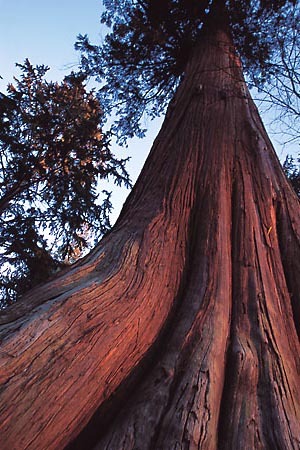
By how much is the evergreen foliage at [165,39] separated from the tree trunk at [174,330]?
147 inches

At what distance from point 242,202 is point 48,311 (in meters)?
1.52

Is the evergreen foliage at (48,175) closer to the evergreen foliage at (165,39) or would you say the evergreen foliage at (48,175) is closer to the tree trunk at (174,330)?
the evergreen foliage at (165,39)

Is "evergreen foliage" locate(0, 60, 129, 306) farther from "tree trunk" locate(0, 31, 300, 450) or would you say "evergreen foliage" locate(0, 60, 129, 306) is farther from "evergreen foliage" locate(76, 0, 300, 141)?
"tree trunk" locate(0, 31, 300, 450)

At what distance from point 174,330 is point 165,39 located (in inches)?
226

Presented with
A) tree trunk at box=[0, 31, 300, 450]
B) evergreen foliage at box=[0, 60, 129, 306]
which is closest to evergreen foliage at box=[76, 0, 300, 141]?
evergreen foliage at box=[0, 60, 129, 306]

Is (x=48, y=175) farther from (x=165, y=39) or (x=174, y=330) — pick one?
(x=174, y=330)

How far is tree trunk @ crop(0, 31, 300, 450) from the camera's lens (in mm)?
1074

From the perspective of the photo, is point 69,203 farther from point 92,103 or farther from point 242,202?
point 242,202

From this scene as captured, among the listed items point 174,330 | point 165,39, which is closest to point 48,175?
point 165,39

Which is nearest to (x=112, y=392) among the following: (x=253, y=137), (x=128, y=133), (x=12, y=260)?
(x=253, y=137)

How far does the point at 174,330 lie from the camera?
153cm

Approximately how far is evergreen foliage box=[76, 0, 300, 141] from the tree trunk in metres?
3.73

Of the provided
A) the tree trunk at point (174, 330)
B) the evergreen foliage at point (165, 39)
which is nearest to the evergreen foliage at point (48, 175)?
the evergreen foliage at point (165, 39)

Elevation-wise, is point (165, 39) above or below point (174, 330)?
above
